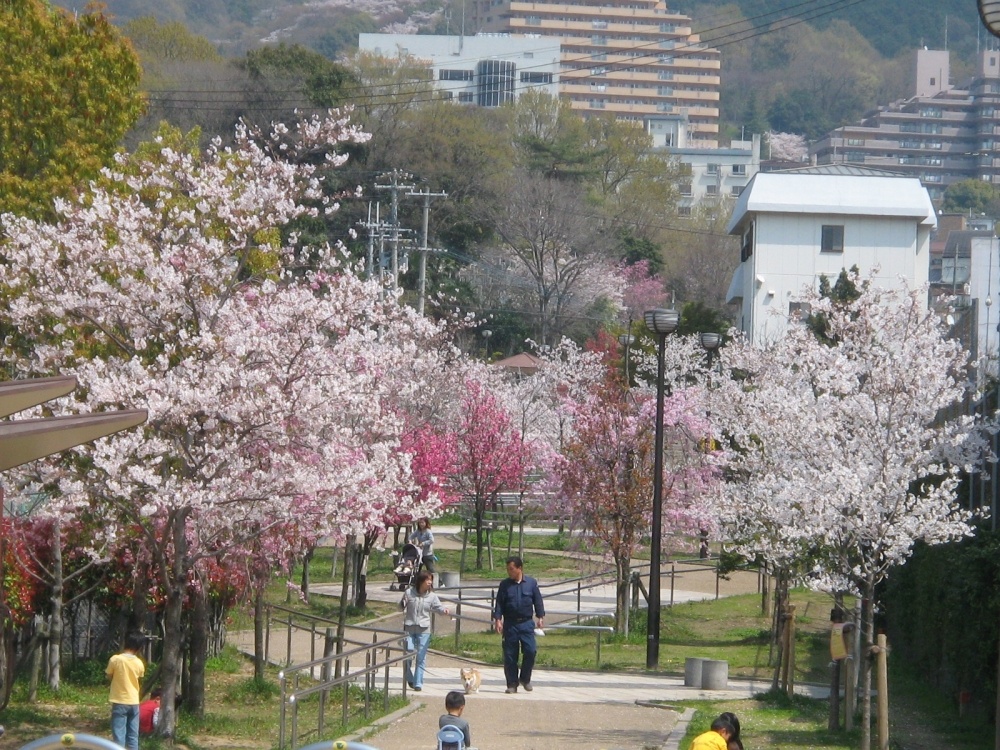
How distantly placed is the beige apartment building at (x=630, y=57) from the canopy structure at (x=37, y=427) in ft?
500

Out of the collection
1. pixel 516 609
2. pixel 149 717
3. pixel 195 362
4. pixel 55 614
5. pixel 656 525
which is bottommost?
pixel 149 717

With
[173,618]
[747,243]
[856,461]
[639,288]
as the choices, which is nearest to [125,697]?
[173,618]

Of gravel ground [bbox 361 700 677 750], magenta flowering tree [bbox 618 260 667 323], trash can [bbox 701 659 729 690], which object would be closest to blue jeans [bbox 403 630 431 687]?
gravel ground [bbox 361 700 677 750]

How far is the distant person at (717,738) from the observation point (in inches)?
380

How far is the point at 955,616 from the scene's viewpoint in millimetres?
16750

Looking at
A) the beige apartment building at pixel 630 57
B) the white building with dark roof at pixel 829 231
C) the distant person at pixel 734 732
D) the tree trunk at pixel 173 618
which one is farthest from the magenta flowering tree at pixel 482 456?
the beige apartment building at pixel 630 57

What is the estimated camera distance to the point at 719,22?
188125mm

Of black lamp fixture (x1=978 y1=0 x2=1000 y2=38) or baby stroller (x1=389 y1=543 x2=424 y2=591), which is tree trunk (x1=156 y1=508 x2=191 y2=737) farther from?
baby stroller (x1=389 y1=543 x2=424 y2=591)

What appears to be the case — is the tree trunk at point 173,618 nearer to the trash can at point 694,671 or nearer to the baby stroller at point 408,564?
the trash can at point 694,671

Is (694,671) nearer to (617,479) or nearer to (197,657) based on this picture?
(197,657)

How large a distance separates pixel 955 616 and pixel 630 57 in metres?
153

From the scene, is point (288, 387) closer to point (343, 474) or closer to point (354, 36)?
point (343, 474)

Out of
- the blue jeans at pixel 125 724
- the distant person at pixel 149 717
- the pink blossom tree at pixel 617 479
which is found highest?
the pink blossom tree at pixel 617 479

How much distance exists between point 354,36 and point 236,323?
169 m
